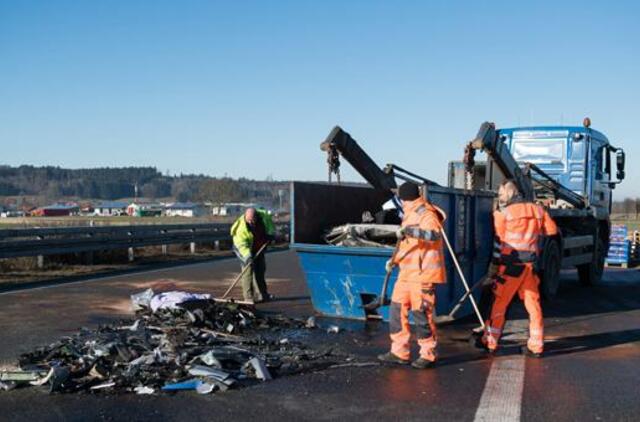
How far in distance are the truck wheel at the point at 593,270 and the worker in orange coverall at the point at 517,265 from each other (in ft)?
20.6

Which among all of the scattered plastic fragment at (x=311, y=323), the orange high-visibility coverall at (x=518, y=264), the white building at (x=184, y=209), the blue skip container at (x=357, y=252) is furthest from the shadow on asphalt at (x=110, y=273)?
the white building at (x=184, y=209)

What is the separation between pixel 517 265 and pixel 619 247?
1195cm

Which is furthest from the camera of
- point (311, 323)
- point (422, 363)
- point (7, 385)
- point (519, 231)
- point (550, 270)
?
point (550, 270)

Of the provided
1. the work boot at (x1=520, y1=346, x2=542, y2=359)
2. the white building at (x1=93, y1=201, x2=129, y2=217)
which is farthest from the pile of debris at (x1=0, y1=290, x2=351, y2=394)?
the white building at (x1=93, y1=201, x2=129, y2=217)

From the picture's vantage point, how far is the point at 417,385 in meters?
5.71

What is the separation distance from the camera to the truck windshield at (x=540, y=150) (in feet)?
40.5

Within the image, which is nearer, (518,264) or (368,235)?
(518,264)

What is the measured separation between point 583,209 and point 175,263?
30.2 ft

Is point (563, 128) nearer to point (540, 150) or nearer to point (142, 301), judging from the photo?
point (540, 150)

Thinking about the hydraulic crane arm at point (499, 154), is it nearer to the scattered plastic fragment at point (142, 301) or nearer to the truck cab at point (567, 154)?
the truck cab at point (567, 154)

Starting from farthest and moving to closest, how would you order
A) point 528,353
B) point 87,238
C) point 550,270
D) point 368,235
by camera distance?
point 87,238 → point 550,270 → point 368,235 → point 528,353

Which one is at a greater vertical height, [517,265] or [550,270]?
[517,265]

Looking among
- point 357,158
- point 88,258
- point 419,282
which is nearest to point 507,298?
point 419,282

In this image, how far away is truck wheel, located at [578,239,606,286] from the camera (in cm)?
1295
